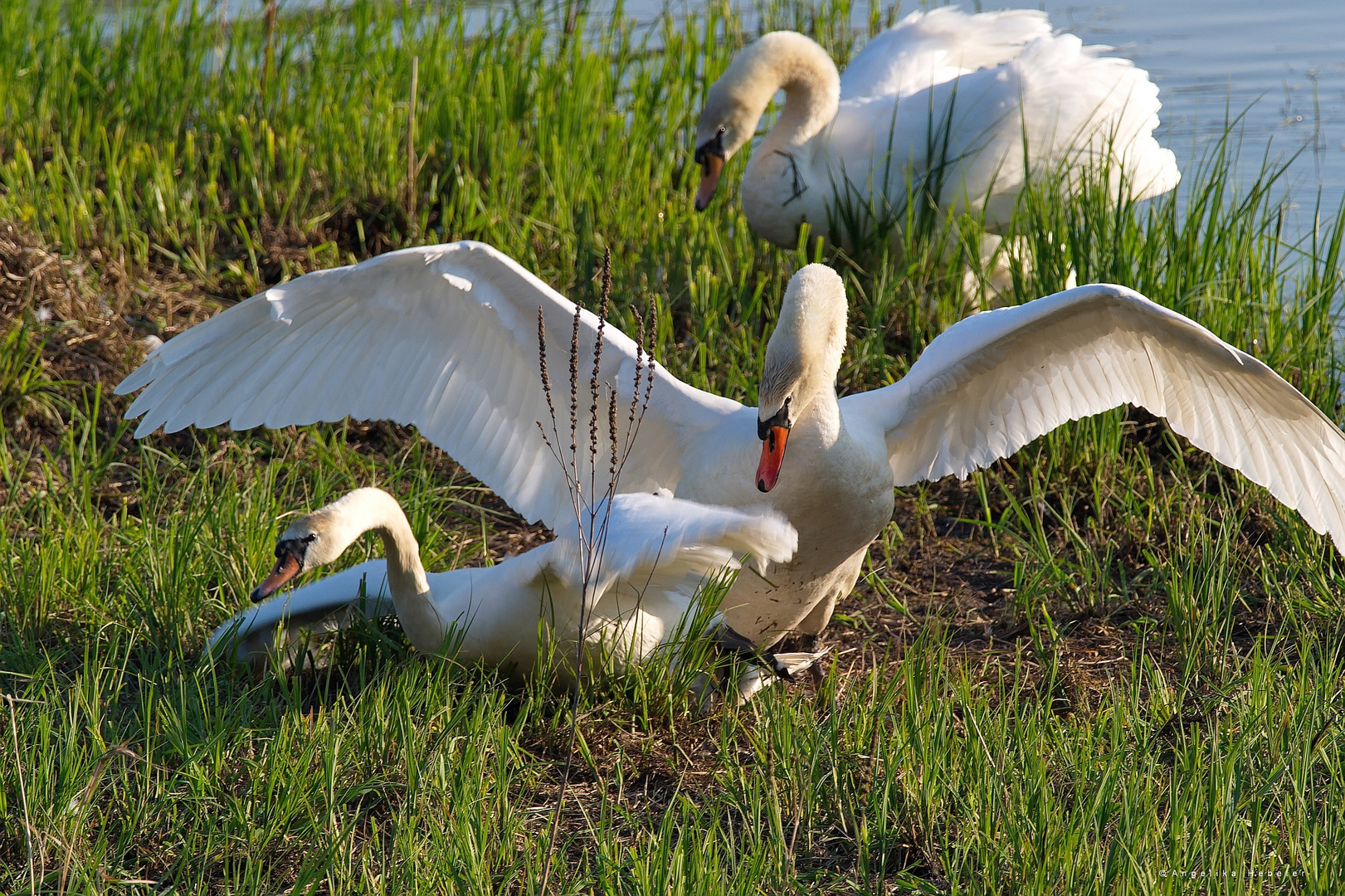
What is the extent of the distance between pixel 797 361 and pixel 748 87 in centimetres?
267

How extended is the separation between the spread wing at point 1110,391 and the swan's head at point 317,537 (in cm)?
116

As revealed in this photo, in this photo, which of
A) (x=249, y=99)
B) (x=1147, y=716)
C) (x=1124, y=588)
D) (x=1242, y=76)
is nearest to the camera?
(x=1147, y=716)

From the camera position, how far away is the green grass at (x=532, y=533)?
8.22 feet

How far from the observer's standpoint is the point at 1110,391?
Answer: 11.4 ft

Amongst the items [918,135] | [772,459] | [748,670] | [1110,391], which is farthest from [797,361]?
[918,135]

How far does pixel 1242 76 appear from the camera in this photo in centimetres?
759

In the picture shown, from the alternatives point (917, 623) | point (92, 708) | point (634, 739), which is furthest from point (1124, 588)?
point (92, 708)

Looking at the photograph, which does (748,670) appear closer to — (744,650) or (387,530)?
(744,650)

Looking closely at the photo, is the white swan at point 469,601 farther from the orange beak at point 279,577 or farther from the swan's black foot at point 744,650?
the swan's black foot at point 744,650

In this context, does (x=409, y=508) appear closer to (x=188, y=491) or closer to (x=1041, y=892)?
(x=188, y=491)

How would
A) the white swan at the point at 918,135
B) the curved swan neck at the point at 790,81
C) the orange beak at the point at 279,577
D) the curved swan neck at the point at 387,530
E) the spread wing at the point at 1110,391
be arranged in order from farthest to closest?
1. the curved swan neck at the point at 790,81
2. the white swan at the point at 918,135
3. the spread wing at the point at 1110,391
4. the curved swan neck at the point at 387,530
5. the orange beak at the point at 279,577

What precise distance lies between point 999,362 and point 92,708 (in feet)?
7.15

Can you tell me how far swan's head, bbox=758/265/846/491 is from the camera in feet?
9.71

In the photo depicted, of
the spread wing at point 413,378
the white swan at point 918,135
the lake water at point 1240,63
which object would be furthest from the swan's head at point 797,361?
the lake water at point 1240,63
